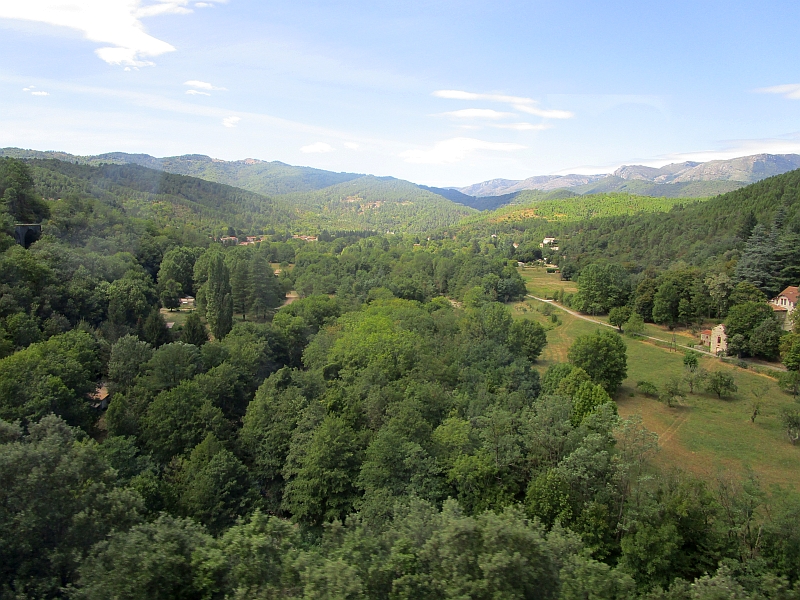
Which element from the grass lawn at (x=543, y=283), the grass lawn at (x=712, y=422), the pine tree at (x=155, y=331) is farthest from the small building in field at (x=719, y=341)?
the pine tree at (x=155, y=331)

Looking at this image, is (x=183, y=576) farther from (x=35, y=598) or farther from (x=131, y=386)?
(x=131, y=386)

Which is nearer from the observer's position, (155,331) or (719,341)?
(155,331)

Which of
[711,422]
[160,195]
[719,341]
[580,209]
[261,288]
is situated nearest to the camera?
[711,422]

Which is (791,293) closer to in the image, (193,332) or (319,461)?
(319,461)

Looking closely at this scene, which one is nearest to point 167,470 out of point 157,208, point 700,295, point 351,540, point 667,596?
point 351,540

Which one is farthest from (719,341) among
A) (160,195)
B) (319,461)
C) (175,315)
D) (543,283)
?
(160,195)

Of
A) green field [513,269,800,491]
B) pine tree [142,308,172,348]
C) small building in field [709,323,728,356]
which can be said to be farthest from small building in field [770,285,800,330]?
pine tree [142,308,172,348]
